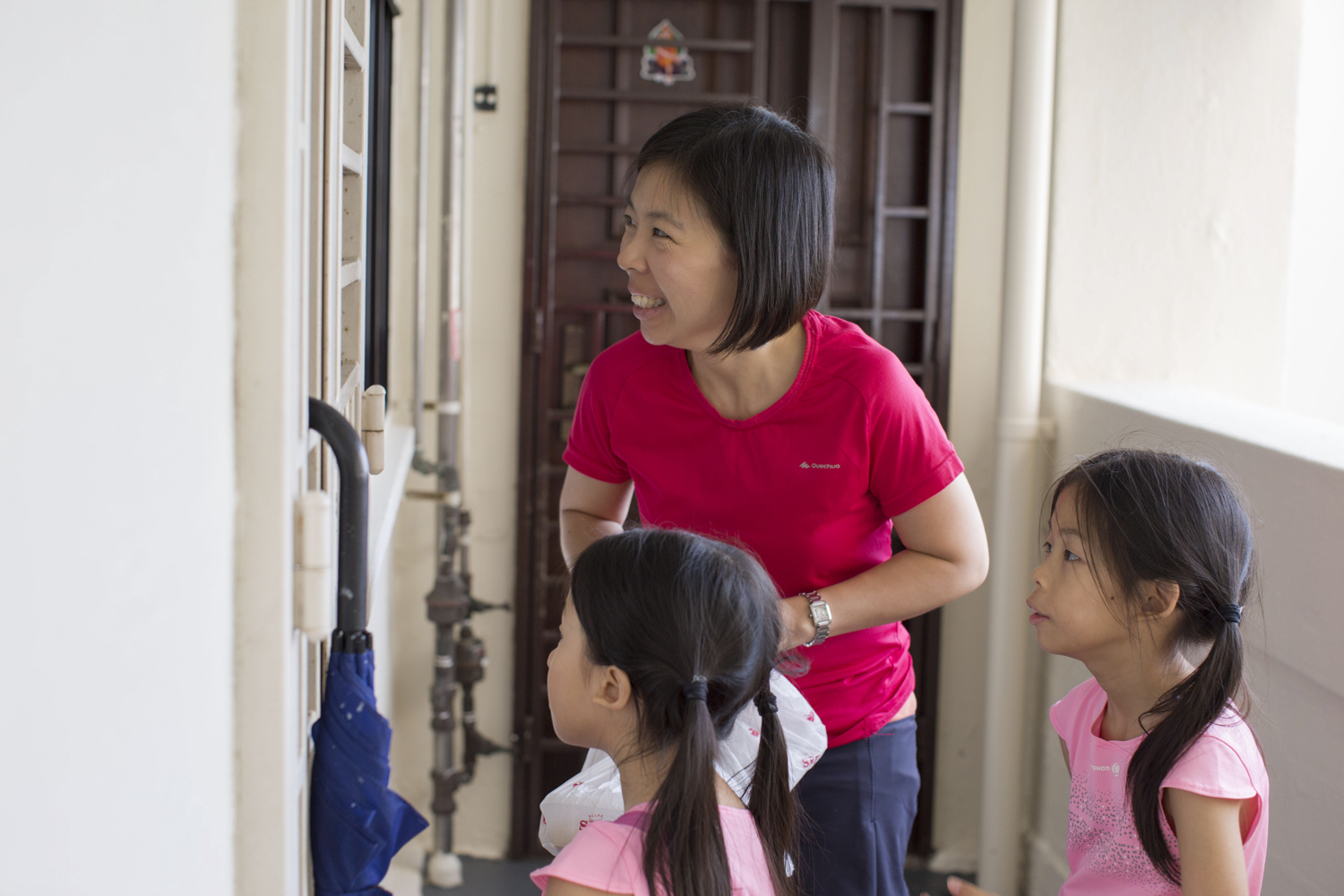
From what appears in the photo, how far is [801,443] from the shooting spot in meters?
1.41

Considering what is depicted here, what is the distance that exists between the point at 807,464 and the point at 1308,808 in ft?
3.56

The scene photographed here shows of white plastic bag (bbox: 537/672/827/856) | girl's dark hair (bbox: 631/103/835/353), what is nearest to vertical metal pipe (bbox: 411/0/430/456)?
girl's dark hair (bbox: 631/103/835/353)

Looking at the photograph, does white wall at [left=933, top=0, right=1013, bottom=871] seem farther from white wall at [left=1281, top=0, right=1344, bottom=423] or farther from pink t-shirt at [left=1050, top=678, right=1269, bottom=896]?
pink t-shirt at [left=1050, top=678, right=1269, bottom=896]

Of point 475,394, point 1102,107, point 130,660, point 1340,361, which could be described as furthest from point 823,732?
point 1340,361

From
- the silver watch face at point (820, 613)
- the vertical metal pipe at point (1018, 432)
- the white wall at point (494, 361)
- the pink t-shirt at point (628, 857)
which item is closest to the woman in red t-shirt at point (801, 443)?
the silver watch face at point (820, 613)

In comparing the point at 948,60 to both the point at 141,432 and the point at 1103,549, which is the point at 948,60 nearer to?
the point at 1103,549

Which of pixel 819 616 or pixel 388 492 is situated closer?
pixel 819 616

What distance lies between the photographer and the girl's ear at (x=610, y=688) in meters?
1.12

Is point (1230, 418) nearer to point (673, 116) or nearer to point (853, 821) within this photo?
point (853, 821)

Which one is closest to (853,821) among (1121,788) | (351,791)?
(1121,788)

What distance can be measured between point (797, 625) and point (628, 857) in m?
0.37

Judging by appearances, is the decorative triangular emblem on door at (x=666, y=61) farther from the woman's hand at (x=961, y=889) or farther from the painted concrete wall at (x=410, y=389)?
the woman's hand at (x=961, y=889)

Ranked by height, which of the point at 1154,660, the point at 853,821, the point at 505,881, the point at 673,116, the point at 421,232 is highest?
the point at 673,116

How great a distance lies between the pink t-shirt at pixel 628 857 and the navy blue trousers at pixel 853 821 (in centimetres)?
30
